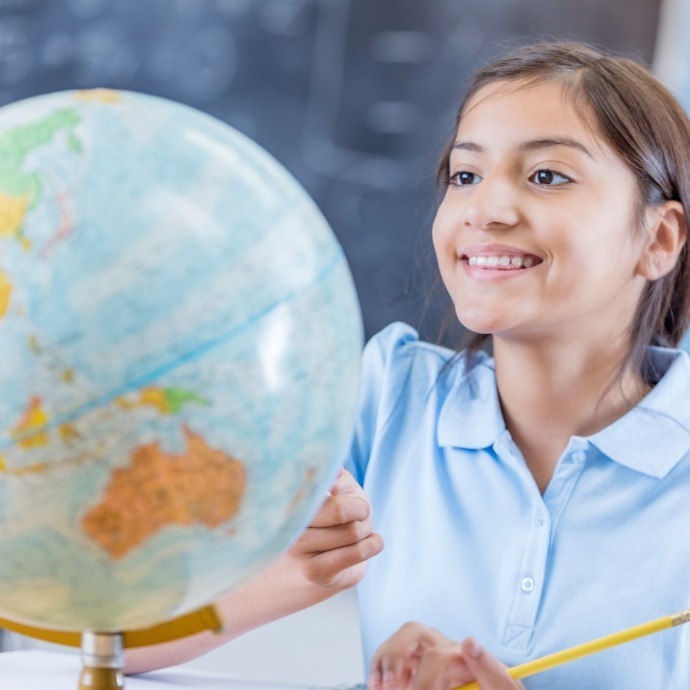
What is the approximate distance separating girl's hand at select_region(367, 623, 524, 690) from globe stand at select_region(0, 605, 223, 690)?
0.39 meters

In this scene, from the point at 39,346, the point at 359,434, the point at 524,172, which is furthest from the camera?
the point at 359,434

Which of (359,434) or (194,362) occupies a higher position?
(359,434)

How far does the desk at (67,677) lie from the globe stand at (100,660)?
32 centimetres

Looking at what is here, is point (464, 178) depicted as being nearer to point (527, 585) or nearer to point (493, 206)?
point (493, 206)

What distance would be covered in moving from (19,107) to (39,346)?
181 millimetres

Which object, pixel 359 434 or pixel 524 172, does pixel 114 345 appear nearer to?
pixel 524 172

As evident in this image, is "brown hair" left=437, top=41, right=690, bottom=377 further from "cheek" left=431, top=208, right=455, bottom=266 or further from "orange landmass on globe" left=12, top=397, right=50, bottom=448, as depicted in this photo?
"orange landmass on globe" left=12, top=397, right=50, bottom=448

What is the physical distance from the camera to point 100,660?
73cm

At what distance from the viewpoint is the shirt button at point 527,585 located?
1.31m

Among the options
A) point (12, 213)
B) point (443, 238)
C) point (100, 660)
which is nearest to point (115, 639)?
point (100, 660)

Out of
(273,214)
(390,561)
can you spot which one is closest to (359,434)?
(390,561)

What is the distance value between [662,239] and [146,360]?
3.26 ft

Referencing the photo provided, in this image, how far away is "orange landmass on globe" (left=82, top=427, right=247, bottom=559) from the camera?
2.02ft

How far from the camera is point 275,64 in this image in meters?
2.30
